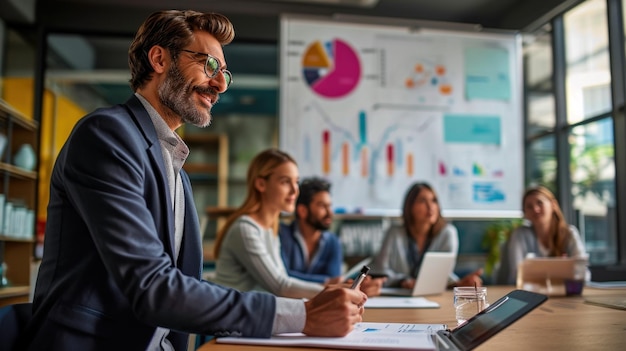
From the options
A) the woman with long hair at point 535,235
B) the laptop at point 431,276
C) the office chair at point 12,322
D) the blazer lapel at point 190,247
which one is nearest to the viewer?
the office chair at point 12,322

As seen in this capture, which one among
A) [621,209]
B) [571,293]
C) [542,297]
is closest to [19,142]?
[571,293]

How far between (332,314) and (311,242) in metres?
2.14

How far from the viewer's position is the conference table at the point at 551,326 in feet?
3.42

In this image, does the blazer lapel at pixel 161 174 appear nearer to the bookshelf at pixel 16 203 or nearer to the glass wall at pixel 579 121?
the bookshelf at pixel 16 203

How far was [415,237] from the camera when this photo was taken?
352 cm

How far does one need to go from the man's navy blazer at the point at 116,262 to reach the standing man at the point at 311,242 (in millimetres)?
1863

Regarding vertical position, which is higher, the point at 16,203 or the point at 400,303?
the point at 16,203

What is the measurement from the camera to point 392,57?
451cm

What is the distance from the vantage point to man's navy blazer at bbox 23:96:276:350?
0.97 metres

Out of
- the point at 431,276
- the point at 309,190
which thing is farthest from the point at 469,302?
the point at 309,190

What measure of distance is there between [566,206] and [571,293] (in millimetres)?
2914

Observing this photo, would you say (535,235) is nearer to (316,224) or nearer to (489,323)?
(316,224)

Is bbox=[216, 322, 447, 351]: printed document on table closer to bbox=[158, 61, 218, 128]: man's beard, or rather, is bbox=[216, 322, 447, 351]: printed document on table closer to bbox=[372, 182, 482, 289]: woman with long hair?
bbox=[158, 61, 218, 128]: man's beard

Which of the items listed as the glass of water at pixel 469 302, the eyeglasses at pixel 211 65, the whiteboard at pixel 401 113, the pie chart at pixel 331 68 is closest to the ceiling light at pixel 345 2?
the whiteboard at pixel 401 113
